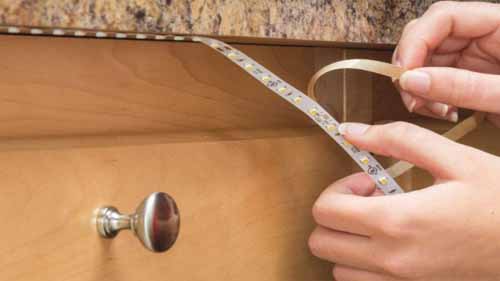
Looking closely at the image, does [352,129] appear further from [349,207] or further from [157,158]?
[157,158]

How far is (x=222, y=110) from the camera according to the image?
481 millimetres

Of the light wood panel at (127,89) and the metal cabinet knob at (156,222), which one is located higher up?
the light wood panel at (127,89)

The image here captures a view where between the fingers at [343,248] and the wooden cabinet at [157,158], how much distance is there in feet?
0.07

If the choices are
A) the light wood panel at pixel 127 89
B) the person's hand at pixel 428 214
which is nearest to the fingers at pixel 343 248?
the person's hand at pixel 428 214

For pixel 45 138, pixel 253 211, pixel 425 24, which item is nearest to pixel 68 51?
pixel 45 138

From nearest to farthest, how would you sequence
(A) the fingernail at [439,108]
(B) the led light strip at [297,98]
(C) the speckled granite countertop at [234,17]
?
(C) the speckled granite countertop at [234,17] → (B) the led light strip at [297,98] → (A) the fingernail at [439,108]

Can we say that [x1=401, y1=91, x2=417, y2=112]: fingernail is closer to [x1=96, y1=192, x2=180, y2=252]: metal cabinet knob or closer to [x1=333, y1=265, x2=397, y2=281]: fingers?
[x1=333, y1=265, x2=397, y2=281]: fingers

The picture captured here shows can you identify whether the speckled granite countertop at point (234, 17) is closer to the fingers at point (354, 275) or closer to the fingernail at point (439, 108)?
the fingernail at point (439, 108)

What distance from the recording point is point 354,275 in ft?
1.70

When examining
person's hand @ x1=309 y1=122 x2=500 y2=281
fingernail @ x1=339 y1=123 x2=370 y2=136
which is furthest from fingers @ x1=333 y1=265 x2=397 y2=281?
fingernail @ x1=339 y1=123 x2=370 y2=136

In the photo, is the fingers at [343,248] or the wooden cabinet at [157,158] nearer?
the wooden cabinet at [157,158]

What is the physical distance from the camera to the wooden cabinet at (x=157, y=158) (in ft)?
1.18

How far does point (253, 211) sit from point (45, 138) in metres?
0.18

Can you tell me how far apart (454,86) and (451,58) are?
148 millimetres
